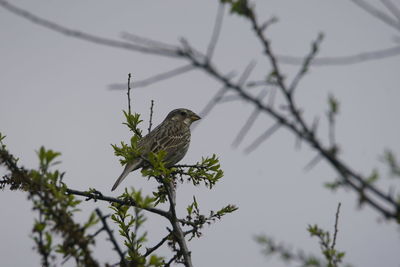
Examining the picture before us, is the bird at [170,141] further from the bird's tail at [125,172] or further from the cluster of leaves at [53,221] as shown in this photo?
the cluster of leaves at [53,221]

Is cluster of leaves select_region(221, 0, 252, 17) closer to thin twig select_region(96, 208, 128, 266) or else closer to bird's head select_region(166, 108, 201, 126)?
thin twig select_region(96, 208, 128, 266)

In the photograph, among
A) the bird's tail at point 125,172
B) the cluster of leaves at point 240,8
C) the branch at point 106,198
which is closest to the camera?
the cluster of leaves at point 240,8

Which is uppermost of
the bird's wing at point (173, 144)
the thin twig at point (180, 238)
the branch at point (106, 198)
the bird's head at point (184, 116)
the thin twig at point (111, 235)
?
the bird's head at point (184, 116)

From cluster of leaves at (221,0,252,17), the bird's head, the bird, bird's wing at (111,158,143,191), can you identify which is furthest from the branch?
the bird's head

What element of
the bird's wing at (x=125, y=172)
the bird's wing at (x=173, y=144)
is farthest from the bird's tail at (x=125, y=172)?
the bird's wing at (x=173, y=144)

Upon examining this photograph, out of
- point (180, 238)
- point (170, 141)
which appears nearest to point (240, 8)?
point (180, 238)

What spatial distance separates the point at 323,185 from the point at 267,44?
822mm

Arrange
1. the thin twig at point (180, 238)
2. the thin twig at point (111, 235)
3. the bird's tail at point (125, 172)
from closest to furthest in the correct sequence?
the thin twig at point (111, 235) → the thin twig at point (180, 238) → the bird's tail at point (125, 172)

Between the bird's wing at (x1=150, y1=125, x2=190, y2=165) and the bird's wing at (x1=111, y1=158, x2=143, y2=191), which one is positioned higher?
the bird's wing at (x1=150, y1=125, x2=190, y2=165)

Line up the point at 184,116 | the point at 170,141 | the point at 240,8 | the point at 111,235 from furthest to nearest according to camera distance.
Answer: the point at 184,116 < the point at 170,141 < the point at 111,235 < the point at 240,8

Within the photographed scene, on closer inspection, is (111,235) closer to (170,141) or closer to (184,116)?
(170,141)

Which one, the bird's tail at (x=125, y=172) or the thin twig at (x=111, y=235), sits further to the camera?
the bird's tail at (x=125, y=172)

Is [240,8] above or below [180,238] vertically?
below

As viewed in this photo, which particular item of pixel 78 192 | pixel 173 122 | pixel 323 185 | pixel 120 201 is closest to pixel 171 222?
pixel 120 201
